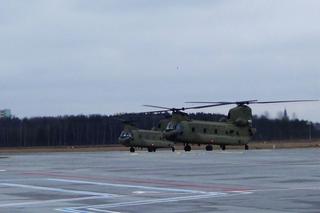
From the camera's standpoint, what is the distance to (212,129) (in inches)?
2842

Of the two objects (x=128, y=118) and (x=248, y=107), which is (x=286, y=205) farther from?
(x=128, y=118)

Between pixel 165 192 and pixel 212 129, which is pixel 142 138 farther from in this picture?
pixel 165 192

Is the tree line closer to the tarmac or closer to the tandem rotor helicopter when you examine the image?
the tandem rotor helicopter

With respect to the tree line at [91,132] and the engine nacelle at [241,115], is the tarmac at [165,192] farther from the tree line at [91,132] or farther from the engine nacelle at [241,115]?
the tree line at [91,132]

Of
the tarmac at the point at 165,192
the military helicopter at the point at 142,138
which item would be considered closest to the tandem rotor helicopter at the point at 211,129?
the military helicopter at the point at 142,138

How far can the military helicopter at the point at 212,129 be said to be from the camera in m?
70.7

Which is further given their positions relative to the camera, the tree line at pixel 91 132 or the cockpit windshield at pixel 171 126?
the tree line at pixel 91 132

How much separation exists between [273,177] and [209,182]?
2.71 m

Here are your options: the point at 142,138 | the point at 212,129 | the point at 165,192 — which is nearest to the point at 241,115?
the point at 212,129

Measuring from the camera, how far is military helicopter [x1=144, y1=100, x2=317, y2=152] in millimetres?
70688

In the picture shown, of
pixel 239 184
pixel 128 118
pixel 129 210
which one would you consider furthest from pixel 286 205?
pixel 128 118

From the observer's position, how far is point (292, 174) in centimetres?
2544

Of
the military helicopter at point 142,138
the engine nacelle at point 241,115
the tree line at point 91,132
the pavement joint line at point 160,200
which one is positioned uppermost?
the tree line at point 91,132

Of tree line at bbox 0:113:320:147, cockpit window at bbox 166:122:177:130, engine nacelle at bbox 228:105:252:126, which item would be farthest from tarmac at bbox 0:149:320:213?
tree line at bbox 0:113:320:147
